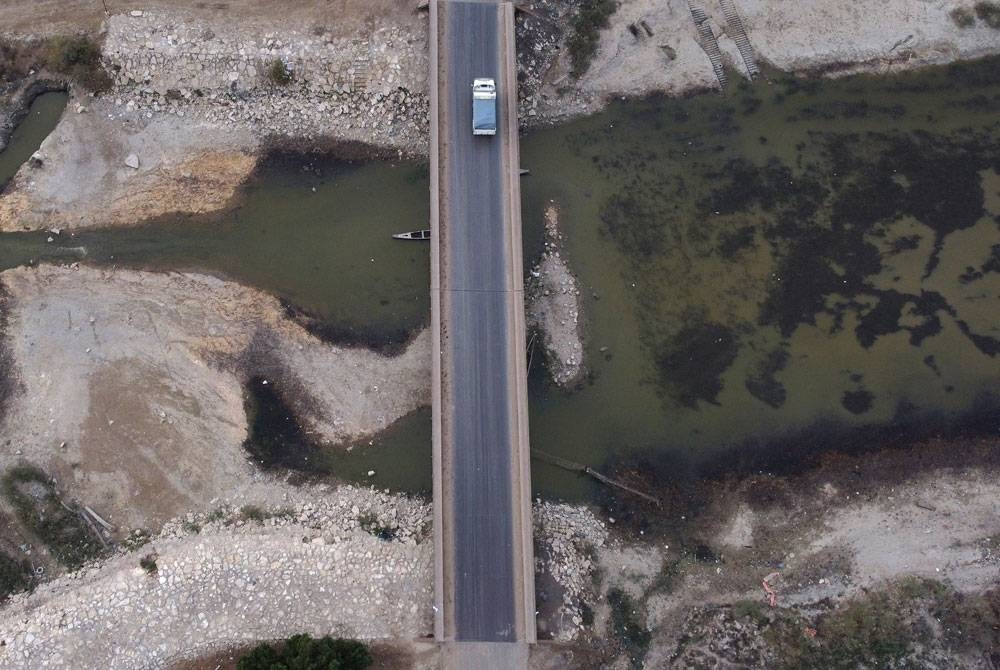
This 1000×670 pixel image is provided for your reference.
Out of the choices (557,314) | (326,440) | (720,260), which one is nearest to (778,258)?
(720,260)

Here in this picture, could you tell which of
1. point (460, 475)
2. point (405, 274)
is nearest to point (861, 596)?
point (460, 475)

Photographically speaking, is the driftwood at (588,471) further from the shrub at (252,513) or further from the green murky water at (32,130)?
the green murky water at (32,130)

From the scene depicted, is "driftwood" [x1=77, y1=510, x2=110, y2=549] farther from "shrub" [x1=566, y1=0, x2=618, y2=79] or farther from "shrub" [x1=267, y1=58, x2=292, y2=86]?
"shrub" [x1=566, y1=0, x2=618, y2=79]

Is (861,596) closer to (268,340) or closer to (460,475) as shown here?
(460,475)

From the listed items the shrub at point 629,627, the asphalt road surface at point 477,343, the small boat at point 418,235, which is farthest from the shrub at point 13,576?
the shrub at point 629,627

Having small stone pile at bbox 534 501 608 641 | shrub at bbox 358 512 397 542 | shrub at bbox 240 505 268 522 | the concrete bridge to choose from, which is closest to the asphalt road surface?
the concrete bridge

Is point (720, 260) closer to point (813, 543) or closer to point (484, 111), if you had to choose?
point (484, 111)
